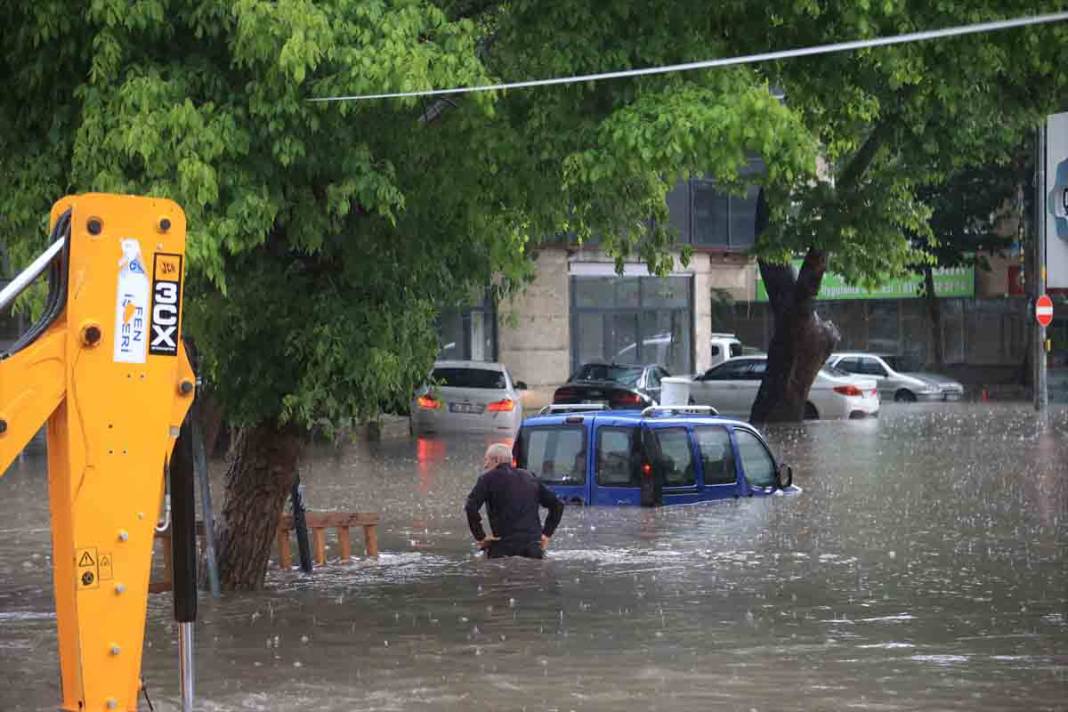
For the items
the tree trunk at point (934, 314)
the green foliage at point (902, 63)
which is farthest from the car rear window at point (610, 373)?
the tree trunk at point (934, 314)

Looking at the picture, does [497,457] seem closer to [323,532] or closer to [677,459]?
[323,532]

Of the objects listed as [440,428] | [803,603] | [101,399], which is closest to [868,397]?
[440,428]

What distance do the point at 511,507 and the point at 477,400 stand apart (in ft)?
71.8

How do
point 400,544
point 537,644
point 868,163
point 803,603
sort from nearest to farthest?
point 537,644 < point 803,603 < point 400,544 < point 868,163

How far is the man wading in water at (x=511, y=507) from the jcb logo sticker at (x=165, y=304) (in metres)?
8.48

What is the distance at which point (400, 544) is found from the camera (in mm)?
19609

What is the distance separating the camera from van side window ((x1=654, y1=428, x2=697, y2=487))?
21062mm

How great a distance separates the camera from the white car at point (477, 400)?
36875 mm

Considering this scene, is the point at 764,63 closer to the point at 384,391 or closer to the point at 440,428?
the point at 384,391

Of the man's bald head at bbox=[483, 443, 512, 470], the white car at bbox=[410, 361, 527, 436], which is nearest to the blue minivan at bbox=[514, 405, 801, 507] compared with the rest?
the man's bald head at bbox=[483, 443, 512, 470]

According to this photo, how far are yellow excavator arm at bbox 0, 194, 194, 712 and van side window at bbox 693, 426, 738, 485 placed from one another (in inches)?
610

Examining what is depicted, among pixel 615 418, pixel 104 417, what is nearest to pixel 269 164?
pixel 104 417

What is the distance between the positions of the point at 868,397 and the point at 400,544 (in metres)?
25.8

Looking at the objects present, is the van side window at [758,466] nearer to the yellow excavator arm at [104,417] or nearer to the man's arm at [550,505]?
the man's arm at [550,505]
